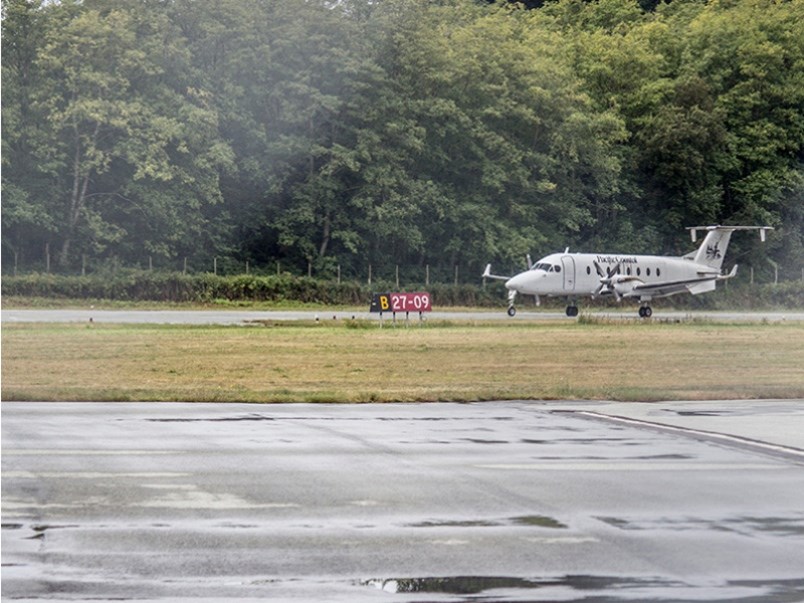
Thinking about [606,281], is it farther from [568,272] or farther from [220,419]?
[220,419]

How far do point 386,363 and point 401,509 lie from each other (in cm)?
2064

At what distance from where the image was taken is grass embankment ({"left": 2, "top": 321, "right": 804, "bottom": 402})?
2467cm

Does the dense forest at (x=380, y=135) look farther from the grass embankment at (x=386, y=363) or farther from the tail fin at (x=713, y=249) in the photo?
the grass embankment at (x=386, y=363)

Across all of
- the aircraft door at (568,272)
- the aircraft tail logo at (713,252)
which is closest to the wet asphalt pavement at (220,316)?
the aircraft door at (568,272)

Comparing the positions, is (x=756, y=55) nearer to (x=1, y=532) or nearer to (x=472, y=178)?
(x=472, y=178)

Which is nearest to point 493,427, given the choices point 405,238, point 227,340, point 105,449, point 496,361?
point 105,449

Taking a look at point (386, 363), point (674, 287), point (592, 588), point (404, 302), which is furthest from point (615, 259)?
point (592, 588)

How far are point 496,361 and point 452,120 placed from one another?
A: 48.3 meters

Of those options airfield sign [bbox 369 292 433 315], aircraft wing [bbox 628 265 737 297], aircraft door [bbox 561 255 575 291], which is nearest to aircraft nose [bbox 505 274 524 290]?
aircraft door [bbox 561 255 575 291]

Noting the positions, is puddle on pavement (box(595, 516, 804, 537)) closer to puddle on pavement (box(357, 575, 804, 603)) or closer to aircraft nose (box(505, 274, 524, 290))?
puddle on pavement (box(357, 575, 804, 603))

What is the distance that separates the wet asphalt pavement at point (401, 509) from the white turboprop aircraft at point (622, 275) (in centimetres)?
4152

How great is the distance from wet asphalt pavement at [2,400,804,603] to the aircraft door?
140 ft

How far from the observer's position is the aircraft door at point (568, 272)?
204ft

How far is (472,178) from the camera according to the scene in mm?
82188
